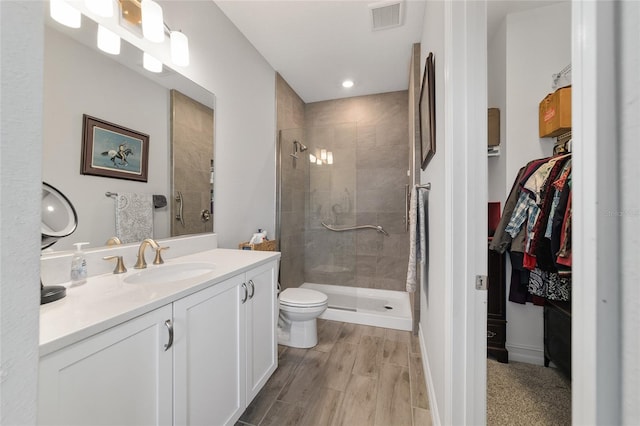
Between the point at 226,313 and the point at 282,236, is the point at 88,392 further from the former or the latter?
the point at 282,236

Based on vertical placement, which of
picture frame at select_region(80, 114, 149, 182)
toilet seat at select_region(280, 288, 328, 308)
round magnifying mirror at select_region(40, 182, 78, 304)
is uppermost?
picture frame at select_region(80, 114, 149, 182)

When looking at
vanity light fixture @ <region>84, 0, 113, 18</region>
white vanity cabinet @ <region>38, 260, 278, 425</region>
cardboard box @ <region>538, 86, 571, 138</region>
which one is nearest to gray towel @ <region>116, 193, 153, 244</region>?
white vanity cabinet @ <region>38, 260, 278, 425</region>

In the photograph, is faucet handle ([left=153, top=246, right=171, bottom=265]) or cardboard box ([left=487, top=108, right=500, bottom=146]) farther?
cardboard box ([left=487, top=108, right=500, bottom=146])

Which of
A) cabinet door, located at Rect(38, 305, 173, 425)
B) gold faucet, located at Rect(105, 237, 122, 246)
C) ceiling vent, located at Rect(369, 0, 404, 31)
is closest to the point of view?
cabinet door, located at Rect(38, 305, 173, 425)

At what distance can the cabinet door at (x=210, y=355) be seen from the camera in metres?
0.94

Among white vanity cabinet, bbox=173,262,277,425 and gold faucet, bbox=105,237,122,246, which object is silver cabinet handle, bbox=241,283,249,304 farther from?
gold faucet, bbox=105,237,122,246

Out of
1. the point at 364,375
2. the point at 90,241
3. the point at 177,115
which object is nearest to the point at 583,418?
the point at 90,241

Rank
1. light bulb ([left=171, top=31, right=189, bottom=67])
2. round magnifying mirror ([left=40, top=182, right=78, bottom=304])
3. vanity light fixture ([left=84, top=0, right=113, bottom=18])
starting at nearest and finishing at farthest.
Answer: round magnifying mirror ([left=40, top=182, right=78, bottom=304]) < vanity light fixture ([left=84, top=0, right=113, bottom=18]) < light bulb ([left=171, top=31, right=189, bottom=67])

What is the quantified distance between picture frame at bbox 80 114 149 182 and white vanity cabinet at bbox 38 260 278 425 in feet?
2.49

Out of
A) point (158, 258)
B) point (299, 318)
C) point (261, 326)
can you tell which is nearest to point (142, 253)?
point (158, 258)

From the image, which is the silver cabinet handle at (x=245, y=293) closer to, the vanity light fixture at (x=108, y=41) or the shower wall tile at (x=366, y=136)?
the vanity light fixture at (x=108, y=41)

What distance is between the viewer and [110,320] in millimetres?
709

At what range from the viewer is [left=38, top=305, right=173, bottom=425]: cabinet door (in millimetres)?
614

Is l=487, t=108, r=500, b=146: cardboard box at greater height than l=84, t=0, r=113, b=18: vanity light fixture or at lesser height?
lesser
